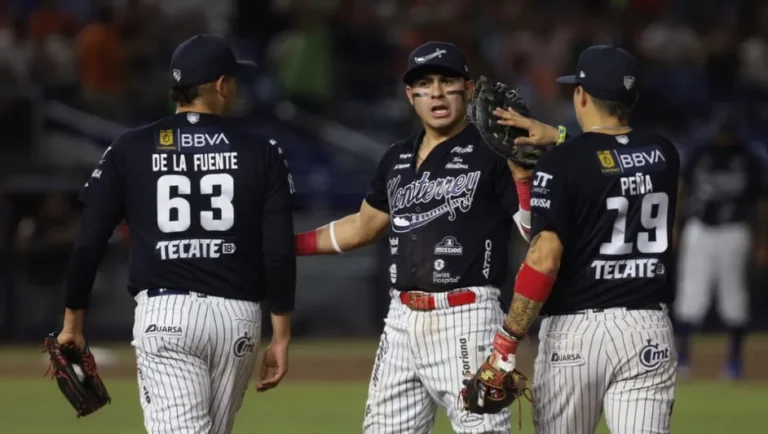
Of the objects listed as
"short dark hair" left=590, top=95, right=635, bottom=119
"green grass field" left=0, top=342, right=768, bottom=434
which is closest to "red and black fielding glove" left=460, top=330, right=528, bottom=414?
"short dark hair" left=590, top=95, right=635, bottom=119

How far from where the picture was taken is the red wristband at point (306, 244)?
7.52 meters

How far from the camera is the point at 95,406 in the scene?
7.00 meters

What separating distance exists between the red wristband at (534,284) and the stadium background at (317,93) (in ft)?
29.8

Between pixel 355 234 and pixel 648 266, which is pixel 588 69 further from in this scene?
pixel 355 234

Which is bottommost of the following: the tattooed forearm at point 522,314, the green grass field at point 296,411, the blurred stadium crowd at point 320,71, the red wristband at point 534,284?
the green grass field at point 296,411

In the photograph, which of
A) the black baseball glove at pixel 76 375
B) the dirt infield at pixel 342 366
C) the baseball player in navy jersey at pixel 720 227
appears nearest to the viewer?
the black baseball glove at pixel 76 375

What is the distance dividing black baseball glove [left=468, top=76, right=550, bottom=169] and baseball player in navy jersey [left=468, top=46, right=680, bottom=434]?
0.20 m

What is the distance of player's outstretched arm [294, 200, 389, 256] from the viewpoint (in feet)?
24.5

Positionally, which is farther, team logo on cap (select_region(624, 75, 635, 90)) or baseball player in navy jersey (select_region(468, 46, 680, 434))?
team logo on cap (select_region(624, 75, 635, 90))

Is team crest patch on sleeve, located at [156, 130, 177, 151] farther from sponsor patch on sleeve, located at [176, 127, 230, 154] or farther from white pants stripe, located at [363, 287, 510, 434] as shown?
white pants stripe, located at [363, 287, 510, 434]

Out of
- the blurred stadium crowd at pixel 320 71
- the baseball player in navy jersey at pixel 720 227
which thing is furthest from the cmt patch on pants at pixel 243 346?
the blurred stadium crowd at pixel 320 71

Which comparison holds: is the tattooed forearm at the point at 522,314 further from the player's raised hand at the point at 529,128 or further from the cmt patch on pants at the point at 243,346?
the cmt patch on pants at the point at 243,346

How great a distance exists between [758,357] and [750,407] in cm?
412

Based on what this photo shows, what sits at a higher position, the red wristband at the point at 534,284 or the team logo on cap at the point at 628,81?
the team logo on cap at the point at 628,81
